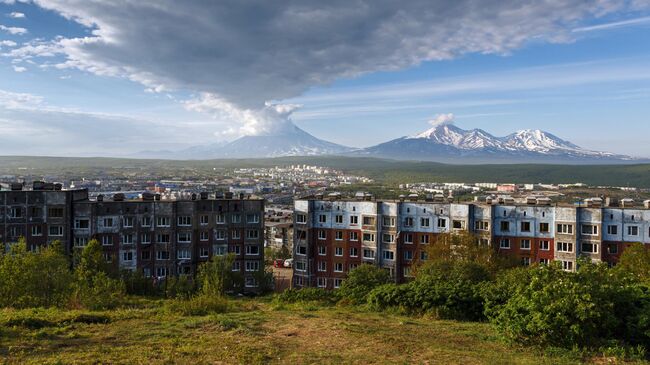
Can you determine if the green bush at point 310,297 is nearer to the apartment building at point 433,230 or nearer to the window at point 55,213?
the apartment building at point 433,230

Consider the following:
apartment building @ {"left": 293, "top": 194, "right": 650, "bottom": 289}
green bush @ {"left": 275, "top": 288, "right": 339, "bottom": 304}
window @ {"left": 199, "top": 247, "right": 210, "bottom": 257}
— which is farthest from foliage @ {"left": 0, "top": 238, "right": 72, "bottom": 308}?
apartment building @ {"left": 293, "top": 194, "right": 650, "bottom": 289}

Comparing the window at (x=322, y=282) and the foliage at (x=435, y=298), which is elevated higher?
the foliage at (x=435, y=298)

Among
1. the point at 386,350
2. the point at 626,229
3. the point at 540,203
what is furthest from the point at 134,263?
the point at 626,229

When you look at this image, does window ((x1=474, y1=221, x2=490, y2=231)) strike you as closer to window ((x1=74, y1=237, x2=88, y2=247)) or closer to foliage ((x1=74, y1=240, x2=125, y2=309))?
foliage ((x1=74, y1=240, x2=125, y2=309))

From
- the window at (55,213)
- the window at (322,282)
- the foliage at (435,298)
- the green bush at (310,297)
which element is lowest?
the window at (322,282)

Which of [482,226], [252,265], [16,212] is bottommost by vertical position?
[252,265]

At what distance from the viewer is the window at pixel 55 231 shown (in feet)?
162

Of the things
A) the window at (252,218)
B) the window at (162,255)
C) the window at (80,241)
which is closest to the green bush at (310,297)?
the window at (252,218)

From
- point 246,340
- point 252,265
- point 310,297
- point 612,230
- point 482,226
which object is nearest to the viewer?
point 246,340

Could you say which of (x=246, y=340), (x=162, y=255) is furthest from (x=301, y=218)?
(x=246, y=340)

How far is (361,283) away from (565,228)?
79.0 feet

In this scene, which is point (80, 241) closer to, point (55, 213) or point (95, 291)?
point (55, 213)

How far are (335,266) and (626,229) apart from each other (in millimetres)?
30612

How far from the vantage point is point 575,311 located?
619 inches
